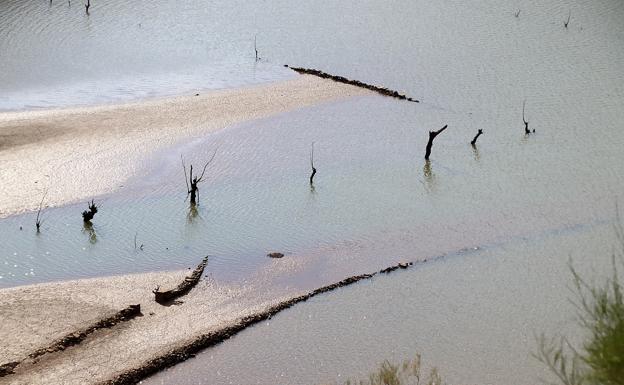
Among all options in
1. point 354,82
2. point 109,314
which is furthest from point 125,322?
point 354,82

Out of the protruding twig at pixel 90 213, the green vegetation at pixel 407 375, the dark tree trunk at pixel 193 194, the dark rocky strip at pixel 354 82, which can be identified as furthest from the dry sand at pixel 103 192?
the green vegetation at pixel 407 375

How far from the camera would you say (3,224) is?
26.1 feet

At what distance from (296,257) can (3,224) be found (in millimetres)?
2534

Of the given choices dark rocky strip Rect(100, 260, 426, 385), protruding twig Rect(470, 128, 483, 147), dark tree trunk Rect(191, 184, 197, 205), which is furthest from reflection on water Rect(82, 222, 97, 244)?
protruding twig Rect(470, 128, 483, 147)

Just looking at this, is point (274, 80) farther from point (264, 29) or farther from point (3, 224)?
point (3, 224)

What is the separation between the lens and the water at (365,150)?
24.2 ft

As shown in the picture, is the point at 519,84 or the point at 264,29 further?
the point at 264,29

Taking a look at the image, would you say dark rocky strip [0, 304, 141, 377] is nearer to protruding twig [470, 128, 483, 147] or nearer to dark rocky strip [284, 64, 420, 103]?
protruding twig [470, 128, 483, 147]

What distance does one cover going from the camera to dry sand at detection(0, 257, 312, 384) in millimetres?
5766

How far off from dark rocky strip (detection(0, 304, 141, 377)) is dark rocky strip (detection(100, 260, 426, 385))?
49 centimetres

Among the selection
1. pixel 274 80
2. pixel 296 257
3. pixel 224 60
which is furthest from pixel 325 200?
pixel 224 60

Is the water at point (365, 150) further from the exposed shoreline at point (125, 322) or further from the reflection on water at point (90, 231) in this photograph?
the exposed shoreline at point (125, 322)

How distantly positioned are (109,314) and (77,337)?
14.8 inches

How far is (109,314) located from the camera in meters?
6.37
